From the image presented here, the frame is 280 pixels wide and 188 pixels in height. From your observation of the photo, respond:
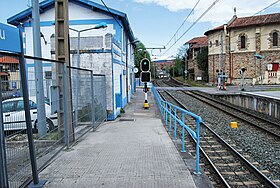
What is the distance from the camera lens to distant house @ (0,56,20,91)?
12.9 ft

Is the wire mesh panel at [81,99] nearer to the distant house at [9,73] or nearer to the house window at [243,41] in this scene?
the distant house at [9,73]

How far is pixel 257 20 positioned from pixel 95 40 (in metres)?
38.1

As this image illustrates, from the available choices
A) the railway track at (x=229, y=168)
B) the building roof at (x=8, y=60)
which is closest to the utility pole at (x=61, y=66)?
the building roof at (x=8, y=60)

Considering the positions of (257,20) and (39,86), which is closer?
(39,86)

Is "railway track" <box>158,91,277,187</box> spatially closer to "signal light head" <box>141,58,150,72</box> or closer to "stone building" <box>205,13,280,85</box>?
"signal light head" <box>141,58,150,72</box>

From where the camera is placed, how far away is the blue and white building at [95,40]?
1219cm

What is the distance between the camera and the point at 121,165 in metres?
5.39

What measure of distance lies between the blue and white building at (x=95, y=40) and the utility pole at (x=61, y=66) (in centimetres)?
431

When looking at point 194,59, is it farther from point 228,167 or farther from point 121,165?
point 121,165

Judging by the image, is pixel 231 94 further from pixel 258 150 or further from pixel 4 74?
pixel 4 74

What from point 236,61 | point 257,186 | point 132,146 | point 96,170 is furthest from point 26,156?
point 236,61

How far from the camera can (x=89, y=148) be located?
6.86 m

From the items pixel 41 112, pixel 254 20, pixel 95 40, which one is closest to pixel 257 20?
pixel 254 20

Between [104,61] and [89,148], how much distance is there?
20.0 ft
